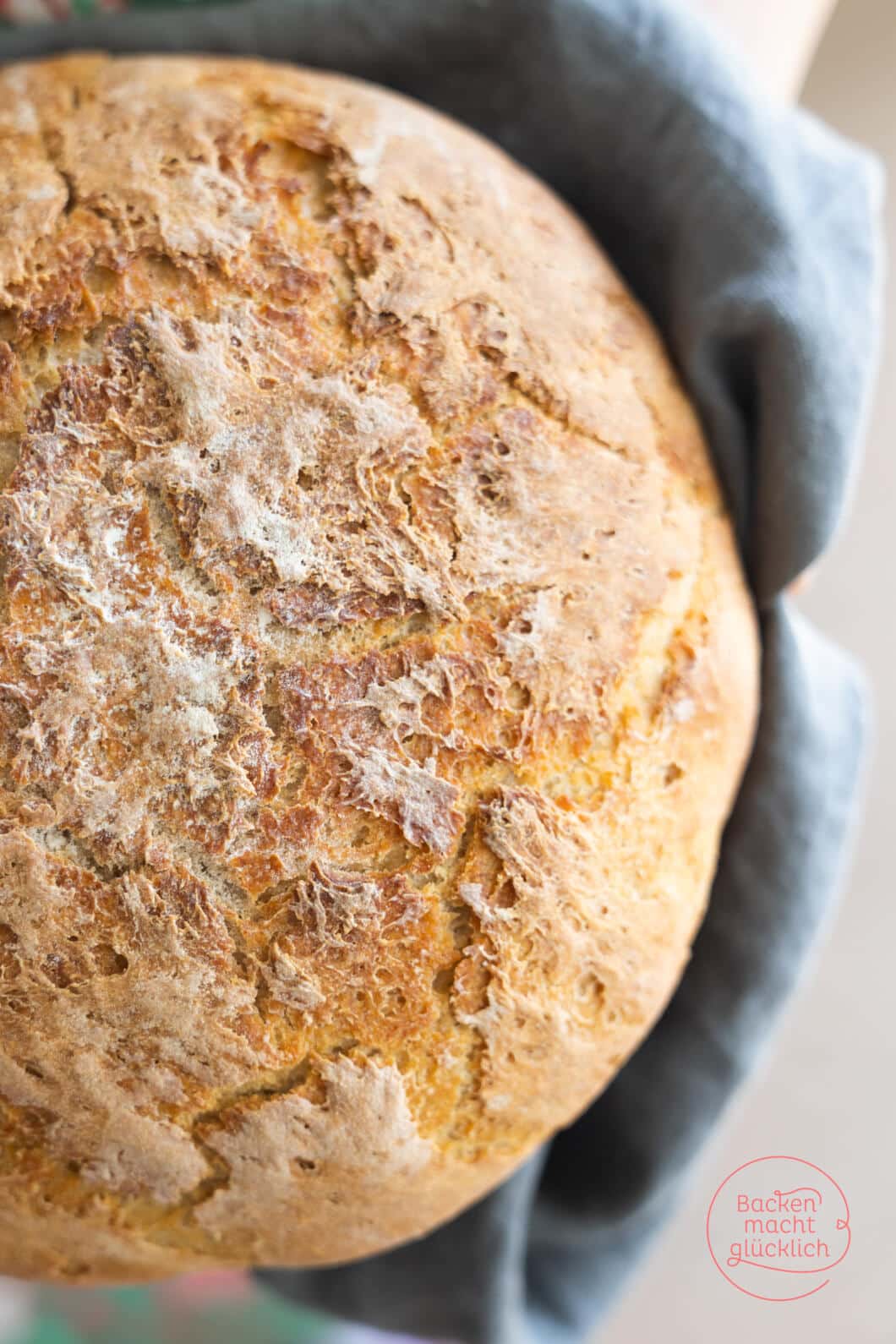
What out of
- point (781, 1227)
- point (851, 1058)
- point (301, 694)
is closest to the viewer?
point (301, 694)

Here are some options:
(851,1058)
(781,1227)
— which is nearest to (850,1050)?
(851,1058)

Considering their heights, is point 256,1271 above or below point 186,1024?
below

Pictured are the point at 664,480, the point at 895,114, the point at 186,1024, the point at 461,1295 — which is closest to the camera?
the point at 186,1024

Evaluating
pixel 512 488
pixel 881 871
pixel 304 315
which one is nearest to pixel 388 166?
pixel 304 315

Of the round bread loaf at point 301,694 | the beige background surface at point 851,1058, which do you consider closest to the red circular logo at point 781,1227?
the round bread loaf at point 301,694

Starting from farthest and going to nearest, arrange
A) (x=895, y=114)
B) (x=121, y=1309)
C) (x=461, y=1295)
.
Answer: (x=121, y=1309) → (x=895, y=114) → (x=461, y=1295)

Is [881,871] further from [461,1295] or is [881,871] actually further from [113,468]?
[113,468]

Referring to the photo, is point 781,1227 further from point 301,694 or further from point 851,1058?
point 851,1058
